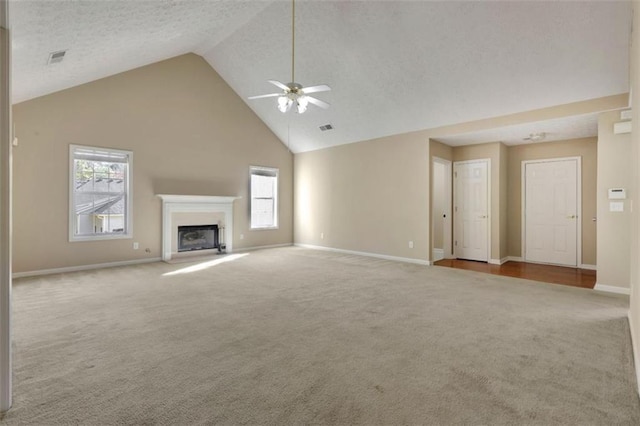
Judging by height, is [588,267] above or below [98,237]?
below

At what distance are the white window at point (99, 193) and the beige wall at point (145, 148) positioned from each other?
0.40 ft

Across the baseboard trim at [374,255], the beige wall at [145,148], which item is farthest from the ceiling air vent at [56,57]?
the baseboard trim at [374,255]

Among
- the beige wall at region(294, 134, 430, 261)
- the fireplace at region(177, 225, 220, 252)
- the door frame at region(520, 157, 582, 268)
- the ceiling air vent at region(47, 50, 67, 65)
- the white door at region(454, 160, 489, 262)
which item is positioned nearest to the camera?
the ceiling air vent at region(47, 50, 67, 65)

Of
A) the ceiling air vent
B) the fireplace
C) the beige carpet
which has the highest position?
the ceiling air vent

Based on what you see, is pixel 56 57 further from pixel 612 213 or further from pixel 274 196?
pixel 612 213

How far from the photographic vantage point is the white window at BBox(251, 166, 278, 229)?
8.27 meters

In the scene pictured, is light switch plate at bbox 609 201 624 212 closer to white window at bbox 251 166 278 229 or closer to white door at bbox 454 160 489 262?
white door at bbox 454 160 489 262

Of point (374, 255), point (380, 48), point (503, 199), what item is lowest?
point (374, 255)

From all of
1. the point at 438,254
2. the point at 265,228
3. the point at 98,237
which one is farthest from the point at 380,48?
the point at 98,237

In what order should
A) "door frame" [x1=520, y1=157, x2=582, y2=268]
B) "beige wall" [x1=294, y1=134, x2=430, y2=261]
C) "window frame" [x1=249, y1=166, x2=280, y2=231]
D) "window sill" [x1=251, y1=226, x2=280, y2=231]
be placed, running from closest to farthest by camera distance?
1. "door frame" [x1=520, y1=157, x2=582, y2=268]
2. "beige wall" [x1=294, y1=134, x2=430, y2=261]
3. "window frame" [x1=249, y1=166, x2=280, y2=231]
4. "window sill" [x1=251, y1=226, x2=280, y2=231]

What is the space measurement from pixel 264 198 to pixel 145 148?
312cm

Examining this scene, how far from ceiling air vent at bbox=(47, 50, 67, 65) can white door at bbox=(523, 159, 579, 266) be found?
26.3 ft

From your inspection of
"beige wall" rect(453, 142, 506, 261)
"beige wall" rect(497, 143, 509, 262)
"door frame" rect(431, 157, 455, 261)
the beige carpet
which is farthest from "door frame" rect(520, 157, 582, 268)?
the beige carpet

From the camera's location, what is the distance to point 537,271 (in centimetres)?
564
